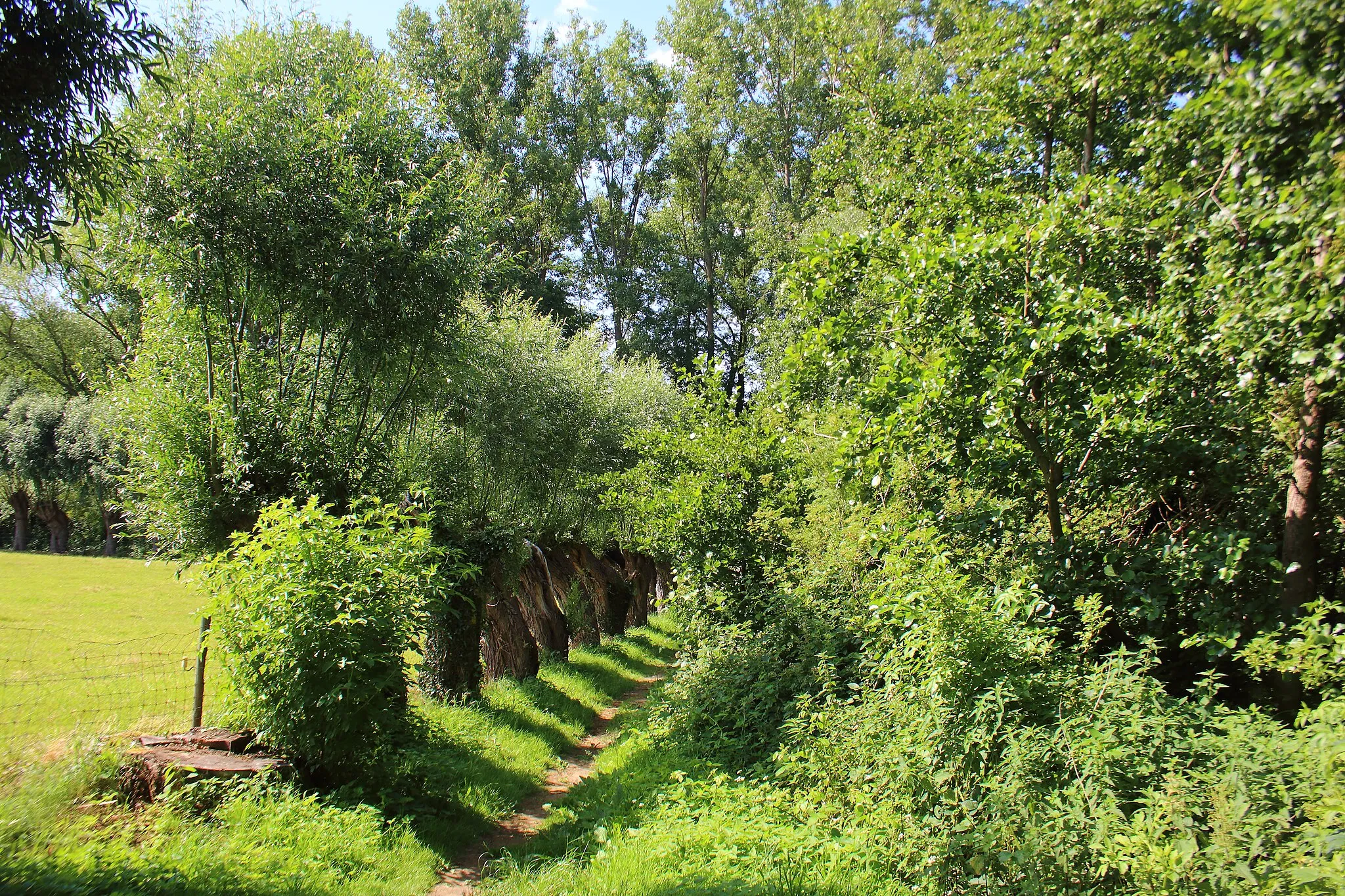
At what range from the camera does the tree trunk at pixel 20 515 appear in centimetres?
4169

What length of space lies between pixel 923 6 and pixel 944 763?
37337 millimetres

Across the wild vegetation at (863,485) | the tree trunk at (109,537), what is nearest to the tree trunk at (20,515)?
the tree trunk at (109,537)

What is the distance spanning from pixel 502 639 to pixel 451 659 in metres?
1.91

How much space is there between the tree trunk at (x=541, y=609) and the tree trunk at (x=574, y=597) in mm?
815

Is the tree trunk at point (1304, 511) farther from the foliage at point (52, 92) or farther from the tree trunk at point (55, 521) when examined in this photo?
the tree trunk at point (55, 521)

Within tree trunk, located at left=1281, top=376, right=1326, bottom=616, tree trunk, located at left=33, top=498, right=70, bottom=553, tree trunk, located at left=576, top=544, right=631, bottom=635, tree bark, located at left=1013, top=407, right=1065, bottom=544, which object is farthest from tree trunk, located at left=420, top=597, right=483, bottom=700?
tree trunk, located at left=33, top=498, right=70, bottom=553

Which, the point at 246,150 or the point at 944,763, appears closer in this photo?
the point at 944,763

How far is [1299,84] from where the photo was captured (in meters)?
4.19

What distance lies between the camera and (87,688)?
29.8ft

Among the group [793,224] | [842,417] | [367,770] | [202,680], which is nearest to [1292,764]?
[842,417]

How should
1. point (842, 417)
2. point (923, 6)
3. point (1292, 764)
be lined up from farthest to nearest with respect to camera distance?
point (923, 6) < point (842, 417) < point (1292, 764)

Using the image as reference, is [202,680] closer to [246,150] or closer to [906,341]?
[246,150]

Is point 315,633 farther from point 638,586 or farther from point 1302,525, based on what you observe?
point 638,586

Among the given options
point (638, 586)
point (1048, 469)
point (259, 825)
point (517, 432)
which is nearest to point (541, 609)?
point (517, 432)
